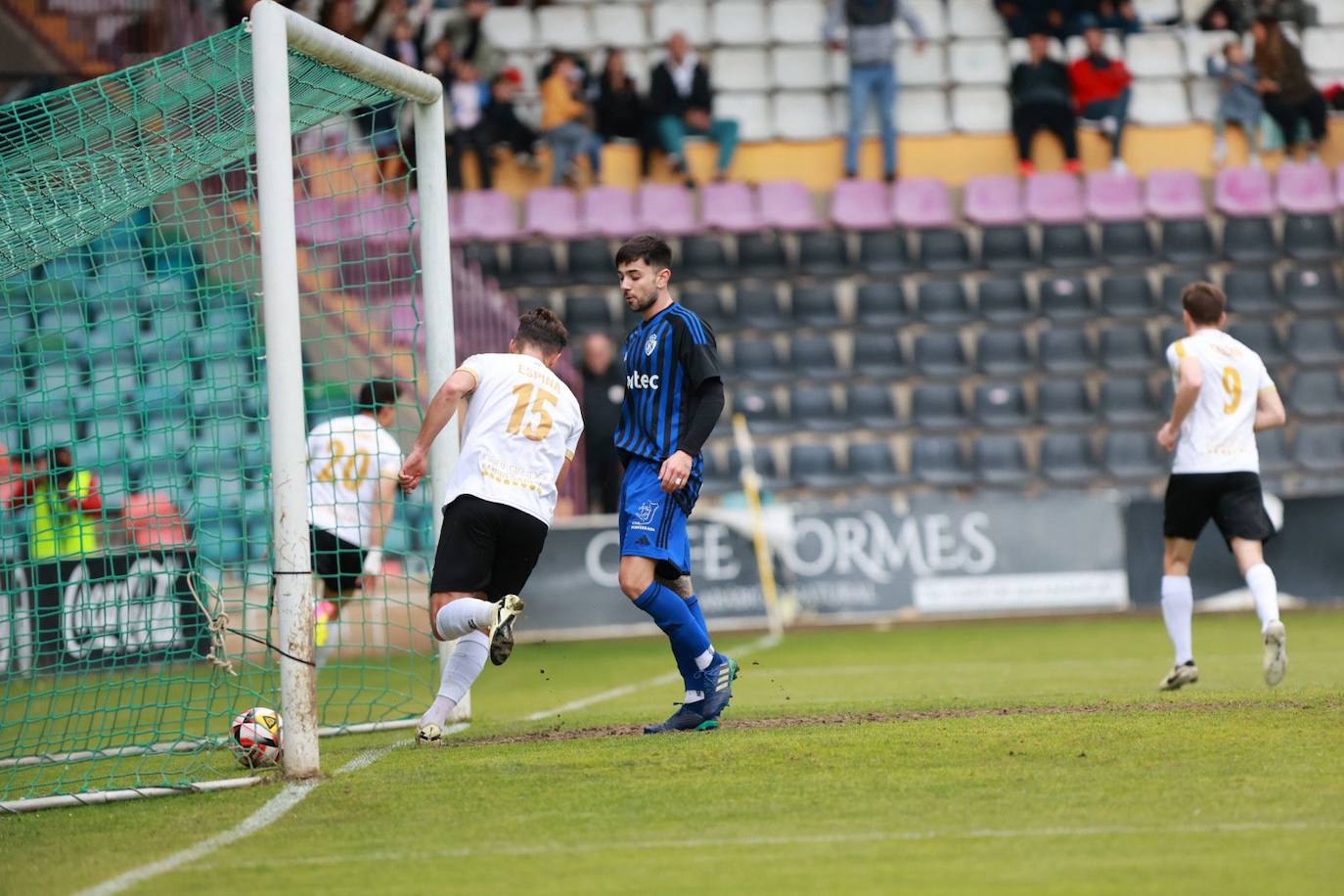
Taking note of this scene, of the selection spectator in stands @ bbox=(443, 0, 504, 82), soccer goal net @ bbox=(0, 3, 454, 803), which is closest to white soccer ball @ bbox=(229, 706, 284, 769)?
soccer goal net @ bbox=(0, 3, 454, 803)

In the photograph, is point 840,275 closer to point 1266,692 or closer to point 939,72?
point 939,72

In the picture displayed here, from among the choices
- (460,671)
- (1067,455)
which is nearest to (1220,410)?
(460,671)

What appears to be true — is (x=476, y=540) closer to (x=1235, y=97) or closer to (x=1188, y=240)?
(x=1188, y=240)

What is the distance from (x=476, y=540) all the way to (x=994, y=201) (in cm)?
1603

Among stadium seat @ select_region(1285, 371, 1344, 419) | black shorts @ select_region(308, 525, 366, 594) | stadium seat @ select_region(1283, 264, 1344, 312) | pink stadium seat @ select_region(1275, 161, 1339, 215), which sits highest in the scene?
pink stadium seat @ select_region(1275, 161, 1339, 215)

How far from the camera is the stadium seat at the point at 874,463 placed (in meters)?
20.4

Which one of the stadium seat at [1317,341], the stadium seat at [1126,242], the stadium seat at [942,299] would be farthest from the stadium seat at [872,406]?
the stadium seat at [1317,341]

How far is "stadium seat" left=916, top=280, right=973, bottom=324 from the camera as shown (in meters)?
21.9

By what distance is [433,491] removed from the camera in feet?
30.4

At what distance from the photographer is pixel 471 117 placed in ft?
72.1

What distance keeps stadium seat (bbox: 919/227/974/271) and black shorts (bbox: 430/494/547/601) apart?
15.3 m

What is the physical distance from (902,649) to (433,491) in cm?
640

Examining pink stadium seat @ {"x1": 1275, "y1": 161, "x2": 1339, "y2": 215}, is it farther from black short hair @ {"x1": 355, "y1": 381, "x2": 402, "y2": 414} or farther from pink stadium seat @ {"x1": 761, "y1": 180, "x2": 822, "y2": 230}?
black short hair @ {"x1": 355, "y1": 381, "x2": 402, "y2": 414}

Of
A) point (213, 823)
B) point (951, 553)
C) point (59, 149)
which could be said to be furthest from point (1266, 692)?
point (951, 553)
